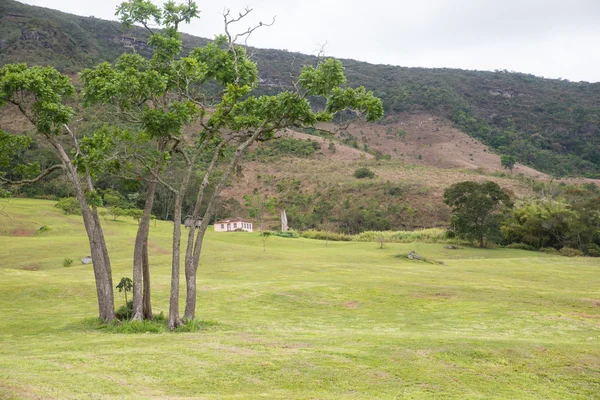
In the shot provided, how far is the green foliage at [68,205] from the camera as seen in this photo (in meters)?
60.0

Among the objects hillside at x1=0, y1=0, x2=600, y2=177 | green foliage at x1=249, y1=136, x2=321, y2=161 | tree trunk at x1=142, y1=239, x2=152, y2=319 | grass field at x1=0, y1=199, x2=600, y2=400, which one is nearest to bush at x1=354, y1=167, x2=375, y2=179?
green foliage at x1=249, y1=136, x2=321, y2=161

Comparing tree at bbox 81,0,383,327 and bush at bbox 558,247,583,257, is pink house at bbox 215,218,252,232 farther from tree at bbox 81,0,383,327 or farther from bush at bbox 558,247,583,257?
tree at bbox 81,0,383,327

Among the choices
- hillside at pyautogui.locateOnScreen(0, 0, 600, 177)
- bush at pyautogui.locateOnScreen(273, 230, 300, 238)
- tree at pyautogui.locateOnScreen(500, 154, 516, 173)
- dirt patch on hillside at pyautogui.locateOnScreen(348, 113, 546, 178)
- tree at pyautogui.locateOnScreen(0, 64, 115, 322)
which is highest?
hillside at pyautogui.locateOnScreen(0, 0, 600, 177)

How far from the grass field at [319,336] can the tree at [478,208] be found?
1588 centimetres

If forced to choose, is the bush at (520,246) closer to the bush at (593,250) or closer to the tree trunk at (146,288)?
the bush at (593,250)

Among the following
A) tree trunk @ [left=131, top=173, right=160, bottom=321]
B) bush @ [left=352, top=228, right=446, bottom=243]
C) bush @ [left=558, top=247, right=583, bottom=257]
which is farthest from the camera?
bush @ [left=352, top=228, right=446, bottom=243]

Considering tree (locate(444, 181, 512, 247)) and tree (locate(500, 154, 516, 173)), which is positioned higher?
tree (locate(500, 154, 516, 173))

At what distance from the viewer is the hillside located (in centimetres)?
13612

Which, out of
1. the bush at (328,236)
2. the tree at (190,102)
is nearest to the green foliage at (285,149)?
the bush at (328,236)

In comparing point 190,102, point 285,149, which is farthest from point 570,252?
point 285,149

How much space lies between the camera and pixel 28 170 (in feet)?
58.6

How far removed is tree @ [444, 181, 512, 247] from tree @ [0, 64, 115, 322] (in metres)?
43.4

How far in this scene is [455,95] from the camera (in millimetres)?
173625

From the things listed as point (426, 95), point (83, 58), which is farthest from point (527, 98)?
point (83, 58)
